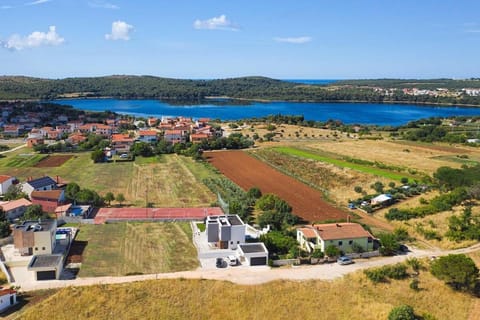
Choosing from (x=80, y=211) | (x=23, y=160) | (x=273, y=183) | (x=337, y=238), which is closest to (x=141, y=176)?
(x=80, y=211)

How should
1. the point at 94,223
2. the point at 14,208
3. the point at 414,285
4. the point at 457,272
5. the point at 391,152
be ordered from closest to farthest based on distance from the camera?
the point at 457,272 < the point at 414,285 < the point at 94,223 < the point at 14,208 < the point at 391,152

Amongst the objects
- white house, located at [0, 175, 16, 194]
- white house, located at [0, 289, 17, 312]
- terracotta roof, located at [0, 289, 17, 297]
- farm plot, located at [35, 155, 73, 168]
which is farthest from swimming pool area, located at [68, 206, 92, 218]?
farm plot, located at [35, 155, 73, 168]

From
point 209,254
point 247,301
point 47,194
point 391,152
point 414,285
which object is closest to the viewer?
point 247,301

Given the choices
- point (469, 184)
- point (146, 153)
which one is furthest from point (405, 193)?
point (146, 153)

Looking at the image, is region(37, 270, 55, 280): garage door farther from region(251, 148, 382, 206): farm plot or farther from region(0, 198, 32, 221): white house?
region(251, 148, 382, 206): farm plot

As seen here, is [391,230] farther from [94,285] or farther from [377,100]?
[377,100]

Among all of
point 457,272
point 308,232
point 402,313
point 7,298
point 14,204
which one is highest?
point 14,204

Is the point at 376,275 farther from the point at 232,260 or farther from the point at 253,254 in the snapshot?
the point at 232,260
